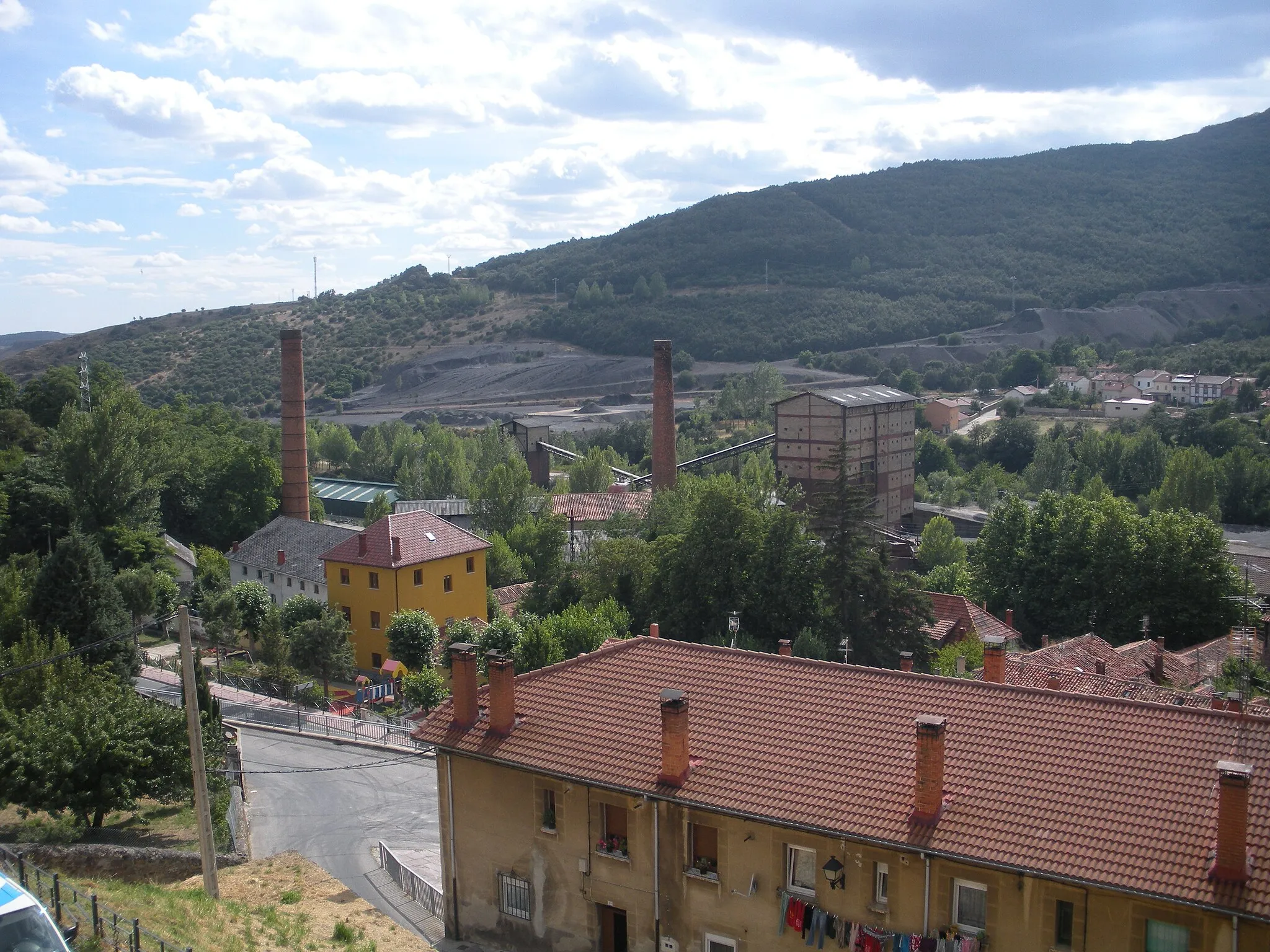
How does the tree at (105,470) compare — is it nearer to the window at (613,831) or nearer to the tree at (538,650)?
the tree at (538,650)

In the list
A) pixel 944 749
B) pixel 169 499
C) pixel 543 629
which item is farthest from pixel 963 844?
pixel 169 499

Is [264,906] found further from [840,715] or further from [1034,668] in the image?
[1034,668]

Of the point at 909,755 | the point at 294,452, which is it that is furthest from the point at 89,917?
the point at 294,452

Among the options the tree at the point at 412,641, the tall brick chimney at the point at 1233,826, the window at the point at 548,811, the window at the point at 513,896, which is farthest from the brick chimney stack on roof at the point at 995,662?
the tree at the point at 412,641

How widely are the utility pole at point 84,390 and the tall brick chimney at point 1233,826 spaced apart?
2535 inches

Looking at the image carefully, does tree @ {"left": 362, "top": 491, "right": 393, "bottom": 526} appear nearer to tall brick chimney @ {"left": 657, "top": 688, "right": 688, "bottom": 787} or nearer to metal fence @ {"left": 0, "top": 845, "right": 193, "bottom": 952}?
tall brick chimney @ {"left": 657, "top": 688, "right": 688, "bottom": 787}

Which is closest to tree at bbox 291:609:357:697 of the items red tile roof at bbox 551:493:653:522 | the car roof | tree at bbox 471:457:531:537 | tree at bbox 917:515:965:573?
tree at bbox 471:457:531:537

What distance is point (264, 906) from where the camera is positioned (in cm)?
1831

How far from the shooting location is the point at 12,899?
35.8 ft

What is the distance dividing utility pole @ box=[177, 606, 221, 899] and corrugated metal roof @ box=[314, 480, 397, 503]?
63.2 m

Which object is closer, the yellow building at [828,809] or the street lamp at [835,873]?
the yellow building at [828,809]

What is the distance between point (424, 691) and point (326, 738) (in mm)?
3799

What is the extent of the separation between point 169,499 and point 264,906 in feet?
164

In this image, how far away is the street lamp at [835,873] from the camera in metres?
15.7
